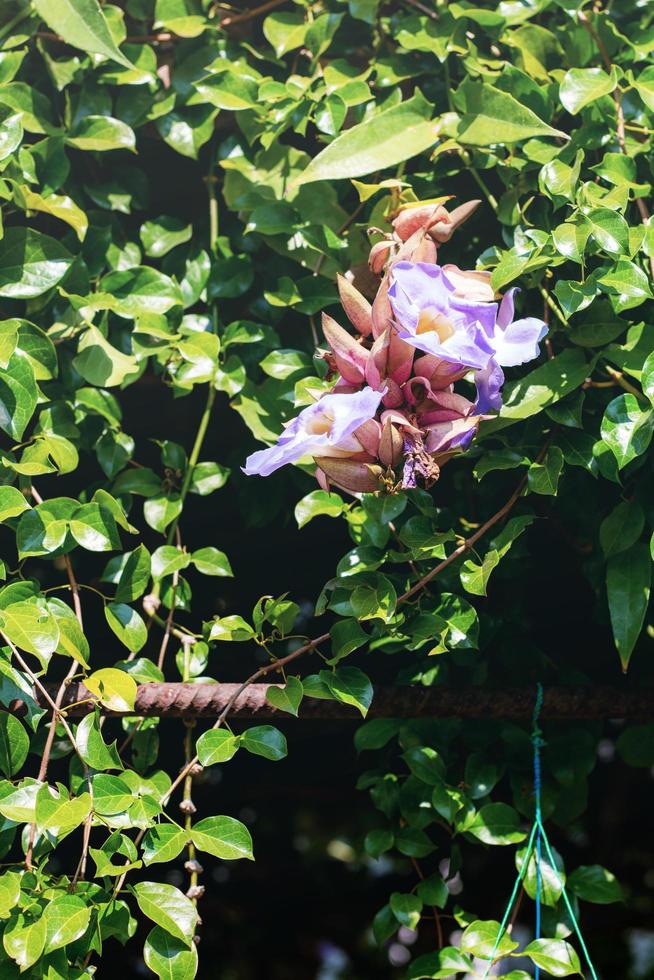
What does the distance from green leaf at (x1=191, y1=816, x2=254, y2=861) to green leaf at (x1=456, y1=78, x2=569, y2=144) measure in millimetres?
718

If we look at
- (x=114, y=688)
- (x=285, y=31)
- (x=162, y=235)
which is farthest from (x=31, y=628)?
(x=285, y=31)

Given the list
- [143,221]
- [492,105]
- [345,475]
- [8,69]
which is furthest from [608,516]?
[8,69]

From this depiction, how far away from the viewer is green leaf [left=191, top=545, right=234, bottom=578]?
0.99 metres

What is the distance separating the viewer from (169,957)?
812 millimetres

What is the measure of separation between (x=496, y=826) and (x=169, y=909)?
36 centimetres

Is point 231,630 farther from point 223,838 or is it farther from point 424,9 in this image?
point 424,9

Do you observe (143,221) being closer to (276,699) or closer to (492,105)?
(492,105)

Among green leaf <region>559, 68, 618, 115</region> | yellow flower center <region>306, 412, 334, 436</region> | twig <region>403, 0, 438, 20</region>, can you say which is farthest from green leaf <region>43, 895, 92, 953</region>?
twig <region>403, 0, 438, 20</region>

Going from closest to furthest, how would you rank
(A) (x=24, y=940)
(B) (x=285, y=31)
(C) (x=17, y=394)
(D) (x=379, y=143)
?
1. (A) (x=24, y=940)
2. (C) (x=17, y=394)
3. (D) (x=379, y=143)
4. (B) (x=285, y=31)

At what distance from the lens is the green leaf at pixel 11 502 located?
848 mm

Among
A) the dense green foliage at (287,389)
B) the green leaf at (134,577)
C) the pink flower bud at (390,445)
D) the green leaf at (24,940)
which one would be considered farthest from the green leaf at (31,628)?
the pink flower bud at (390,445)

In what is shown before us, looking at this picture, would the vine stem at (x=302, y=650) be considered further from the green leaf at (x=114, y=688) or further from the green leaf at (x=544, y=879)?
the green leaf at (x=544, y=879)

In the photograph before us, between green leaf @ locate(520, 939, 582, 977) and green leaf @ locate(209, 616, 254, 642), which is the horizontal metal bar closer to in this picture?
green leaf @ locate(209, 616, 254, 642)

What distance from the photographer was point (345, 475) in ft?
2.63
